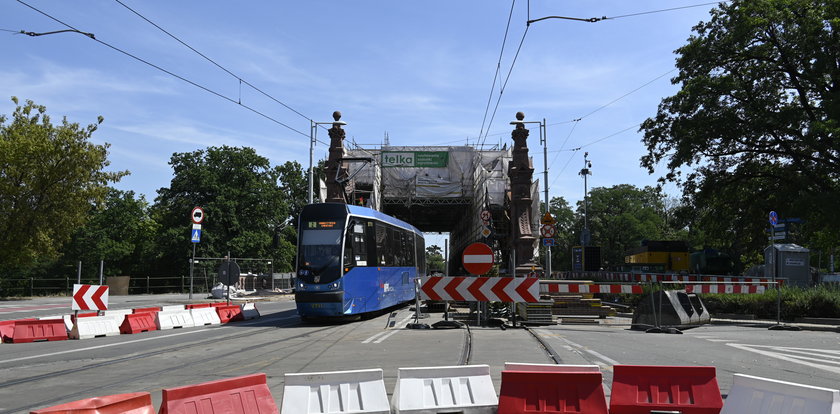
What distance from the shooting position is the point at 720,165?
1222 inches

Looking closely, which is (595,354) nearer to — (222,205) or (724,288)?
(724,288)

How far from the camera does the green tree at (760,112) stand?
2598 centimetres

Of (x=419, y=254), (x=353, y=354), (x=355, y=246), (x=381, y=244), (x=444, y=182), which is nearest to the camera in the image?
(x=353, y=354)

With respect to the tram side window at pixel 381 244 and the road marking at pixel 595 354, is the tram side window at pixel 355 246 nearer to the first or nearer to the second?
the tram side window at pixel 381 244

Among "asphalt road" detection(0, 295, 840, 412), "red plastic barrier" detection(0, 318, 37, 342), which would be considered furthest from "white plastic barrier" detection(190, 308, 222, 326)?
"red plastic barrier" detection(0, 318, 37, 342)

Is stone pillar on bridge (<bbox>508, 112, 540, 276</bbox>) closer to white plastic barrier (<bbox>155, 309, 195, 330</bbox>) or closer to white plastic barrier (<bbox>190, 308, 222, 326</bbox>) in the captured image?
white plastic barrier (<bbox>190, 308, 222, 326</bbox>)

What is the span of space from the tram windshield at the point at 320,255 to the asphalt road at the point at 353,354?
164 cm

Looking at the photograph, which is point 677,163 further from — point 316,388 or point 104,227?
point 104,227

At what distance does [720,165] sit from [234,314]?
23.5m

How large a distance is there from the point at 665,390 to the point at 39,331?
13.8 meters

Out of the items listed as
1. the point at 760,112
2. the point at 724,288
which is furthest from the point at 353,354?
the point at 760,112

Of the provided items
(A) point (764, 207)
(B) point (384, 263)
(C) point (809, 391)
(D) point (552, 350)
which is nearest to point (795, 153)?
(A) point (764, 207)

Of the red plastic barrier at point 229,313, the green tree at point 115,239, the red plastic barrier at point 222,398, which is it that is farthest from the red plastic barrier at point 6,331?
the green tree at point 115,239

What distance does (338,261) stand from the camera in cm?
1788
